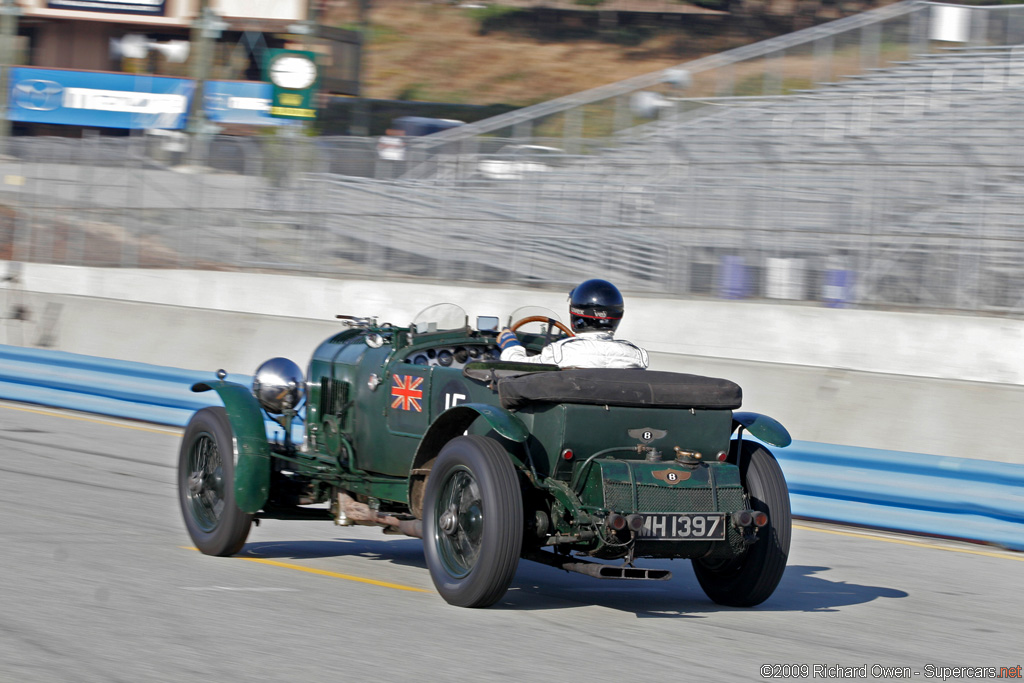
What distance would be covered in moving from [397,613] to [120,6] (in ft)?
151

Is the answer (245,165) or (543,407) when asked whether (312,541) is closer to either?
(543,407)

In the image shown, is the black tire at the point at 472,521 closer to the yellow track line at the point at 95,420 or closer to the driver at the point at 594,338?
the driver at the point at 594,338

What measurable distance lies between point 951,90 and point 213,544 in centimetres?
1610

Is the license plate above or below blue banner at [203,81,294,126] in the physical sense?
below

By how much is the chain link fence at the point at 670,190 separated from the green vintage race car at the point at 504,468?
10.2 m

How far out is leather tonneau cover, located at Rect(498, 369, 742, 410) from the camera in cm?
613

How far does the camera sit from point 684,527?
599 cm

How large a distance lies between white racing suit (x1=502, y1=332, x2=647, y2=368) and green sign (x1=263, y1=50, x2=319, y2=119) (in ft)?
110

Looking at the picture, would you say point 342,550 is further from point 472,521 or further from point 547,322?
point 472,521

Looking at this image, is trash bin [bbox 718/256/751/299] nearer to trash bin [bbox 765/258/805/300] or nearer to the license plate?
trash bin [bbox 765/258/805/300]

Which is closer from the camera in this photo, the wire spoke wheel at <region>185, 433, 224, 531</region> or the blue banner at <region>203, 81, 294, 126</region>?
the wire spoke wheel at <region>185, 433, 224, 531</region>

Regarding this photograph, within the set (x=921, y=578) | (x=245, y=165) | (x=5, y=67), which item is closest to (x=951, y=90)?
(x=245, y=165)

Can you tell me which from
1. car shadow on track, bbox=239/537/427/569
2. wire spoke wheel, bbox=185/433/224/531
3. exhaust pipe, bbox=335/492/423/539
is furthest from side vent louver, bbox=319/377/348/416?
car shadow on track, bbox=239/537/427/569

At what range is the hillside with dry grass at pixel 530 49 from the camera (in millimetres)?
51062
